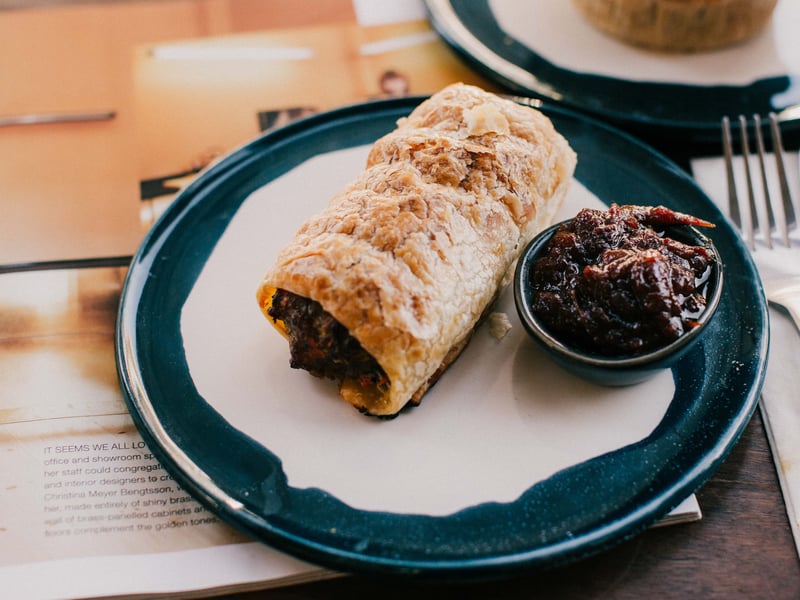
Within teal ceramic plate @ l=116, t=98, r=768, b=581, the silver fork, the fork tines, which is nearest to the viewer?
teal ceramic plate @ l=116, t=98, r=768, b=581

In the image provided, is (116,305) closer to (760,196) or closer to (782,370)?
(782,370)

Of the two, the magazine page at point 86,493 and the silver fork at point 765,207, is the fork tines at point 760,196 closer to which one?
the silver fork at point 765,207

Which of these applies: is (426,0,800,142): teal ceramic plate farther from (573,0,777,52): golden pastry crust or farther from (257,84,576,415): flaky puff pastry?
(257,84,576,415): flaky puff pastry

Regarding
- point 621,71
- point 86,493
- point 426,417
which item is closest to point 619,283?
point 426,417

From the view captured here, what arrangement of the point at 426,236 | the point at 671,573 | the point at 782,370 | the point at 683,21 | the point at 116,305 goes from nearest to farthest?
the point at 671,573, the point at 426,236, the point at 782,370, the point at 116,305, the point at 683,21

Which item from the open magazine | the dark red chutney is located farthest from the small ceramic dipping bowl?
the open magazine

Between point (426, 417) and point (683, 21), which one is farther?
point (683, 21)
